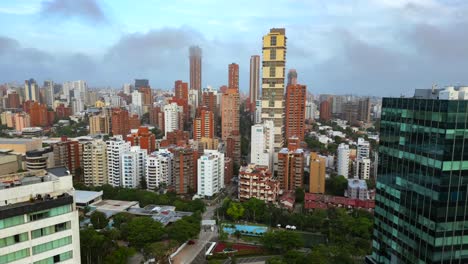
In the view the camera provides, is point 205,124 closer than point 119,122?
Yes

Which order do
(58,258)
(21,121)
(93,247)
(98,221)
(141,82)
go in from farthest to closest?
(141,82), (21,121), (98,221), (93,247), (58,258)

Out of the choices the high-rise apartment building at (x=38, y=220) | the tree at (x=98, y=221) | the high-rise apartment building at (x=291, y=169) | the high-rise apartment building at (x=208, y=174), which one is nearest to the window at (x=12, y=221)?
the high-rise apartment building at (x=38, y=220)

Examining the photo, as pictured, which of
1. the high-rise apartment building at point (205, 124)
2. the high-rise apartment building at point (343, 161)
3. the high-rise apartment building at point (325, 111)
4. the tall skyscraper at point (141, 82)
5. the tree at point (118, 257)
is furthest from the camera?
the tall skyscraper at point (141, 82)

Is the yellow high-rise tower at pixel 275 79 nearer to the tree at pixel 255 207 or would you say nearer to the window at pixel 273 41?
the window at pixel 273 41


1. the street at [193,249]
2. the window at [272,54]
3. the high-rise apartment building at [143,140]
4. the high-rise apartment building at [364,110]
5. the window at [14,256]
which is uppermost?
the window at [272,54]

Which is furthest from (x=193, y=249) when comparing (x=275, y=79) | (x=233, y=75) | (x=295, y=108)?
(x=233, y=75)

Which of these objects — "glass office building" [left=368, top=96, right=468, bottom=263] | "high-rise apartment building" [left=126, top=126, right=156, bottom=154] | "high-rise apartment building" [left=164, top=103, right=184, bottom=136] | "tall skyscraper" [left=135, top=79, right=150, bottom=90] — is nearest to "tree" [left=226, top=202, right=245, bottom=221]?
"glass office building" [left=368, top=96, right=468, bottom=263]

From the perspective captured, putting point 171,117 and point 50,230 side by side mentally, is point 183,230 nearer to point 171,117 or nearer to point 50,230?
point 50,230
